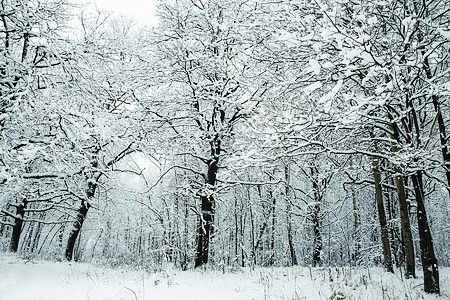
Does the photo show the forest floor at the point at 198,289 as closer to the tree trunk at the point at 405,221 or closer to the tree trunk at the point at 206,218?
the tree trunk at the point at 405,221

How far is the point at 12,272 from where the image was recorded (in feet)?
20.0

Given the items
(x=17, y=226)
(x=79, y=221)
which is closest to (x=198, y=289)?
(x=79, y=221)

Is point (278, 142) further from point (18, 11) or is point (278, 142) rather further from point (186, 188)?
point (18, 11)

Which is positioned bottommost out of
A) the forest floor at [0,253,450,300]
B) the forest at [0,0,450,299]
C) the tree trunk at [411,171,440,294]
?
the forest floor at [0,253,450,300]

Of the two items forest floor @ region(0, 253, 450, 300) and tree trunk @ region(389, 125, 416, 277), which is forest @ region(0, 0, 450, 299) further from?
forest floor @ region(0, 253, 450, 300)

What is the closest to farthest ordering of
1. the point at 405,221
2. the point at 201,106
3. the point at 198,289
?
the point at 198,289
the point at 405,221
the point at 201,106

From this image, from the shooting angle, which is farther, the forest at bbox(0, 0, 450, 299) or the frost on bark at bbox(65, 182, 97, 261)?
the frost on bark at bbox(65, 182, 97, 261)

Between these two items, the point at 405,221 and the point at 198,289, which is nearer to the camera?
the point at 198,289

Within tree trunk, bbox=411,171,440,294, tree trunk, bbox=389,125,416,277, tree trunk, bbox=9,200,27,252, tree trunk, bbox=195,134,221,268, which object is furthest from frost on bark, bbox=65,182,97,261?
tree trunk, bbox=411,171,440,294

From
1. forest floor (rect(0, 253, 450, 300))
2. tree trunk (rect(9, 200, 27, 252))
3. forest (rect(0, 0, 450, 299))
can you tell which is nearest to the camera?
forest floor (rect(0, 253, 450, 300))

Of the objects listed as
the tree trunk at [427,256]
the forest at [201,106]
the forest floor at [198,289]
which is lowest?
the forest floor at [198,289]

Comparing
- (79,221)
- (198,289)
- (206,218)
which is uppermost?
(206,218)

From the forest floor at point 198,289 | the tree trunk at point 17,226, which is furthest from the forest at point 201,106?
the forest floor at point 198,289

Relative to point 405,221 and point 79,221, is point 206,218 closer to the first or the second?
point 405,221
